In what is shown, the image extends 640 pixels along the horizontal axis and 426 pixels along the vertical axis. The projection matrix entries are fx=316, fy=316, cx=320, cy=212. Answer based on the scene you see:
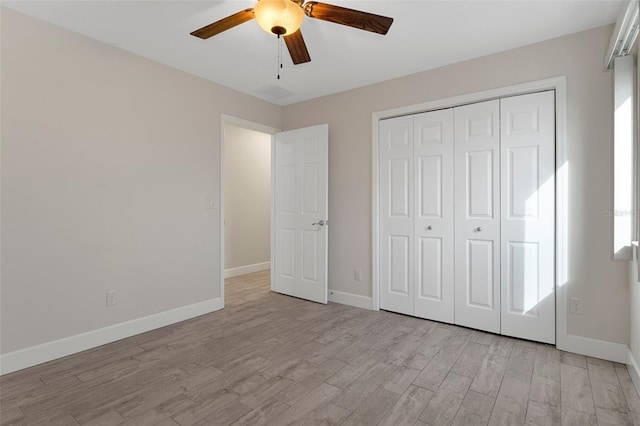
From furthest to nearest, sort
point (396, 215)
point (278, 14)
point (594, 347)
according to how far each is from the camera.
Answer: point (396, 215) → point (594, 347) → point (278, 14)

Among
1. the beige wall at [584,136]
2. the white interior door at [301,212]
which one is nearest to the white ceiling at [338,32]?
the beige wall at [584,136]

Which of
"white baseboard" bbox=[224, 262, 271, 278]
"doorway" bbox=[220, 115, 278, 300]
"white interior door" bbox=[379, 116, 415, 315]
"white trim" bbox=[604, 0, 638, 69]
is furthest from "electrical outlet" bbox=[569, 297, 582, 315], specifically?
"white baseboard" bbox=[224, 262, 271, 278]

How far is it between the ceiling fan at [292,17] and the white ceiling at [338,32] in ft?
1.29

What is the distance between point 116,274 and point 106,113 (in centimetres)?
141

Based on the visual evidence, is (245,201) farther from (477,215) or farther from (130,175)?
(477,215)

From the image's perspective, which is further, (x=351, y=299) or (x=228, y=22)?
(x=351, y=299)

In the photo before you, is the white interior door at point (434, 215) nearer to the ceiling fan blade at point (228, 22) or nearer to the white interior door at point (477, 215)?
the white interior door at point (477, 215)

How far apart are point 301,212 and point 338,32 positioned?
7.08 ft

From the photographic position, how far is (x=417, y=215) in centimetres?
332

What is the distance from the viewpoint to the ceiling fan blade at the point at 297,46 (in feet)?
6.76

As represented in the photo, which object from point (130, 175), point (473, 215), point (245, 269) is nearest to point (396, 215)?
point (473, 215)

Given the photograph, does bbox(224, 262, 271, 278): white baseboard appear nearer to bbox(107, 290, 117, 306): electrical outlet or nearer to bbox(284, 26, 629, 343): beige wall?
bbox(107, 290, 117, 306): electrical outlet

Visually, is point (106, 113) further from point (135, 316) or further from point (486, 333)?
point (486, 333)

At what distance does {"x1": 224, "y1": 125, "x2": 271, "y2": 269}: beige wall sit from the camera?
5.39m
